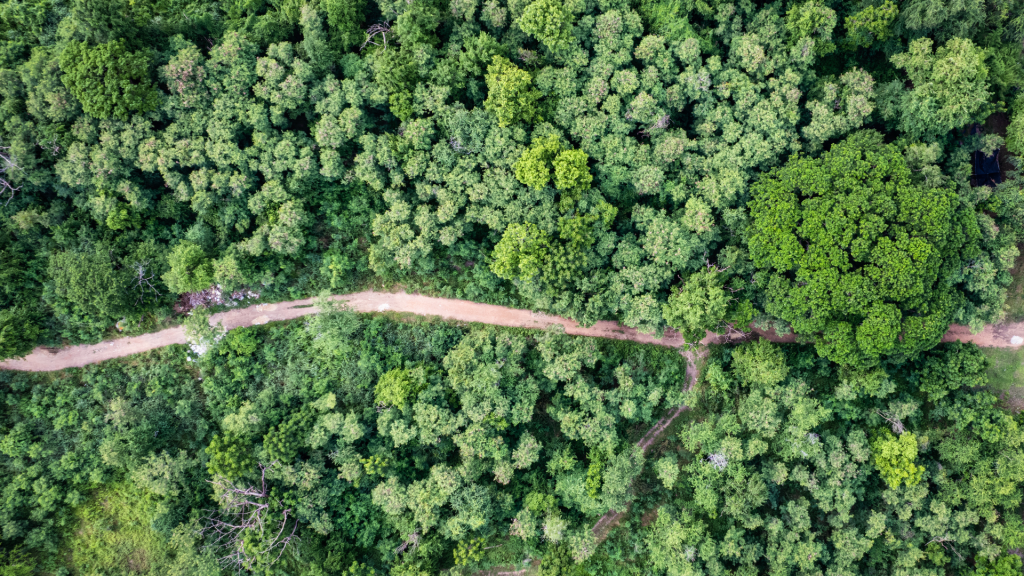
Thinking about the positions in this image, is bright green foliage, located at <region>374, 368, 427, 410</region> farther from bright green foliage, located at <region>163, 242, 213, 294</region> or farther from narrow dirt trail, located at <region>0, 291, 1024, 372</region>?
bright green foliage, located at <region>163, 242, 213, 294</region>

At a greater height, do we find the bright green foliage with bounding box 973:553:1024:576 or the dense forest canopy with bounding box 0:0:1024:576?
the dense forest canopy with bounding box 0:0:1024:576

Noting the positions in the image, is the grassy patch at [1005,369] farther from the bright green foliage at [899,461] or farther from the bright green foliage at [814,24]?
the bright green foliage at [814,24]

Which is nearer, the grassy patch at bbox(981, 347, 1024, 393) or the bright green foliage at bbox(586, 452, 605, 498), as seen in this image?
the bright green foliage at bbox(586, 452, 605, 498)

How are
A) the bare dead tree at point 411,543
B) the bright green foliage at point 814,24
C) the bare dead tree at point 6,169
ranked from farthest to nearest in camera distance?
the bare dead tree at point 411,543
the bare dead tree at point 6,169
the bright green foliage at point 814,24

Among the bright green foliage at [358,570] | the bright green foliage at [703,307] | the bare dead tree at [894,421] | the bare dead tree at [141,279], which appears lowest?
the bright green foliage at [358,570]

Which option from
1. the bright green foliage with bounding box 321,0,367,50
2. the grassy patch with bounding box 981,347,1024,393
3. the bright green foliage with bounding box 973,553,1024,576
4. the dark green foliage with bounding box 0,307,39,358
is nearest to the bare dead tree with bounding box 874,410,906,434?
the grassy patch with bounding box 981,347,1024,393

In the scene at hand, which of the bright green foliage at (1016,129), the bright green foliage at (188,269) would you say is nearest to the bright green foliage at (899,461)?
the bright green foliage at (1016,129)
